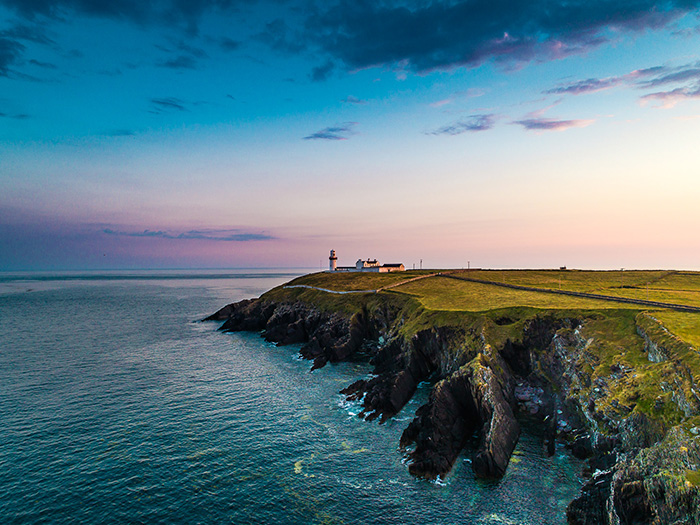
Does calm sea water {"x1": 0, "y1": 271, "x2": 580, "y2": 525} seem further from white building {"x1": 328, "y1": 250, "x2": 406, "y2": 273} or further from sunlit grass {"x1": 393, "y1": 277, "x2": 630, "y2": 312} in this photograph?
white building {"x1": 328, "y1": 250, "x2": 406, "y2": 273}

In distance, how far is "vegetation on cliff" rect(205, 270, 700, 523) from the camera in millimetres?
→ 22231

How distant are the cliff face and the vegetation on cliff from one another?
0.32 feet

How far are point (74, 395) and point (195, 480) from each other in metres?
28.1

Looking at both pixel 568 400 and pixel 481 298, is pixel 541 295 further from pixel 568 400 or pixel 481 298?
pixel 568 400

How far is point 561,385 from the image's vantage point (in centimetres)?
3756

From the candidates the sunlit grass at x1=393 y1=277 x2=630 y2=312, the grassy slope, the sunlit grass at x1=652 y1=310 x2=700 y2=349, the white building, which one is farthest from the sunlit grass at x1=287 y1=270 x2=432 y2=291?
the sunlit grass at x1=652 y1=310 x2=700 y2=349

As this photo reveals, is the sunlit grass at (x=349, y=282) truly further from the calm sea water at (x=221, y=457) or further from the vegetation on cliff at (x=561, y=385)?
the calm sea water at (x=221, y=457)

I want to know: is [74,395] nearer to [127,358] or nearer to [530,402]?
[127,358]

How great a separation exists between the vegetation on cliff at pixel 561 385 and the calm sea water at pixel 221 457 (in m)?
2.17

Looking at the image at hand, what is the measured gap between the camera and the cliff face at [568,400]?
2161 cm

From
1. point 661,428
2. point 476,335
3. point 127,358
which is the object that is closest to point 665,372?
point 661,428

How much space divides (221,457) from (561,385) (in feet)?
110

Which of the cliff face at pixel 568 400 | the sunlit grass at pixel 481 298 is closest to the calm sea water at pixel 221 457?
the cliff face at pixel 568 400

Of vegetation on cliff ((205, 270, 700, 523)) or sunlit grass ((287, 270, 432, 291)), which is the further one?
sunlit grass ((287, 270, 432, 291))
